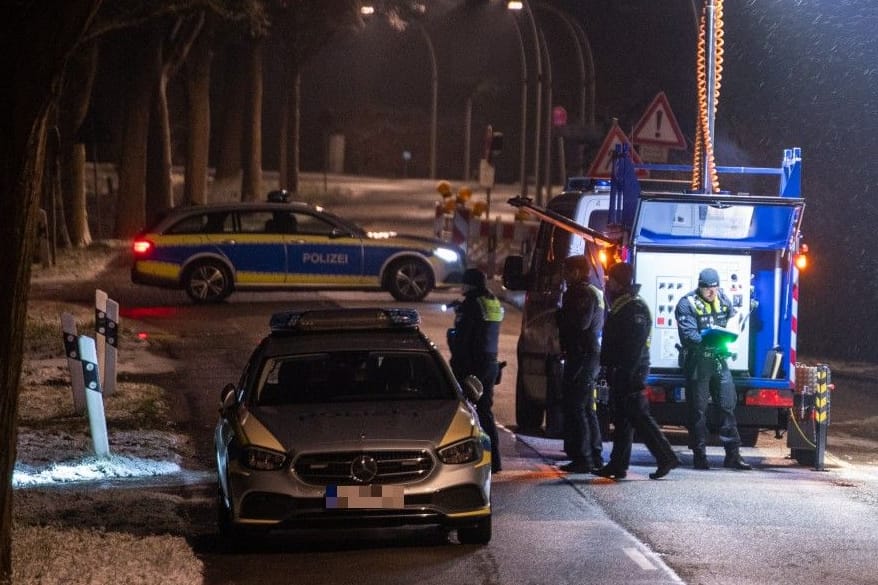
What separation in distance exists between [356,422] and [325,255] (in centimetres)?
1613

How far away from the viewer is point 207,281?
24969mm

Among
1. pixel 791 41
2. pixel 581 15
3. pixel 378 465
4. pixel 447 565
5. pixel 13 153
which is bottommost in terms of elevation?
pixel 447 565

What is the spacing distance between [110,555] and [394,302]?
16901mm

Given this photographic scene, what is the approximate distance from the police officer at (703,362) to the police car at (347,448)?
344 centimetres

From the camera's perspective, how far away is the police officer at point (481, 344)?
12.2 m

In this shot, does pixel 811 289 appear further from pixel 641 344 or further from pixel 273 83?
pixel 273 83

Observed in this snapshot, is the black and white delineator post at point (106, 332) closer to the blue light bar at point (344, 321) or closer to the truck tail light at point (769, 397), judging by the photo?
the blue light bar at point (344, 321)

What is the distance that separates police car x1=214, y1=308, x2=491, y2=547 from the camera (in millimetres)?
8883

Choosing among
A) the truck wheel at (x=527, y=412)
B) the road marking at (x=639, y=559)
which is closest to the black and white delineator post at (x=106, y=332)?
the truck wheel at (x=527, y=412)

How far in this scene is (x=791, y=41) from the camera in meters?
26.2

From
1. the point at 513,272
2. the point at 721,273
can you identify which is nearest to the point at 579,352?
the point at 721,273

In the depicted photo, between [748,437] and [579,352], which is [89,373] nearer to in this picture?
[579,352]

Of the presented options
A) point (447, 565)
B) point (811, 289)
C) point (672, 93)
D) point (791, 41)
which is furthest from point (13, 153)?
point (672, 93)

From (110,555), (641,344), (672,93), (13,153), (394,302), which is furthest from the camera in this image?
(672,93)
